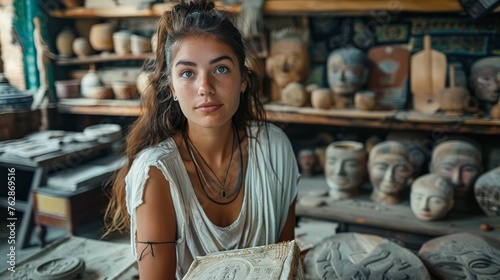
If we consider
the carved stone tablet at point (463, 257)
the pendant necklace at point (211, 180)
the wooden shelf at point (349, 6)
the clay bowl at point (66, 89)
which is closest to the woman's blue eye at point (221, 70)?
the pendant necklace at point (211, 180)

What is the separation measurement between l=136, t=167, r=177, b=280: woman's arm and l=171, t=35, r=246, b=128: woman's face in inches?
10.4

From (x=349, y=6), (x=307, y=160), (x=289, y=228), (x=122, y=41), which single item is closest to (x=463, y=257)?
(x=289, y=228)

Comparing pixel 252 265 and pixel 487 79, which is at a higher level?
pixel 487 79

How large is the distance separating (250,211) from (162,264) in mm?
382

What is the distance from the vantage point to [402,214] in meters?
2.71

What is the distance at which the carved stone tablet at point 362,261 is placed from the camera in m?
1.56

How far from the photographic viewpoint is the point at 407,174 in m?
2.75

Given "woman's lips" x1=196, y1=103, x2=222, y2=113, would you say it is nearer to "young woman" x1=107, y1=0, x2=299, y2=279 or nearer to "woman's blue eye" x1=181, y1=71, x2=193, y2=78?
"young woman" x1=107, y1=0, x2=299, y2=279

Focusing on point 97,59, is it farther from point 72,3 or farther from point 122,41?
point 72,3

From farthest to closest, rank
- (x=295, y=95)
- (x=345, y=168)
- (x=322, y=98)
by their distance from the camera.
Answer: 1. (x=295, y=95)
2. (x=322, y=98)
3. (x=345, y=168)

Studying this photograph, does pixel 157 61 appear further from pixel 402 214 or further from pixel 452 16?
pixel 452 16

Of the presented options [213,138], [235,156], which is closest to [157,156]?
[213,138]

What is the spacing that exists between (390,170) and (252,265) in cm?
183

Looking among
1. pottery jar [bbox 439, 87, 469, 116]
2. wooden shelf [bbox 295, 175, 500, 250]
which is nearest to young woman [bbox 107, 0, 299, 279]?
wooden shelf [bbox 295, 175, 500, 250]
